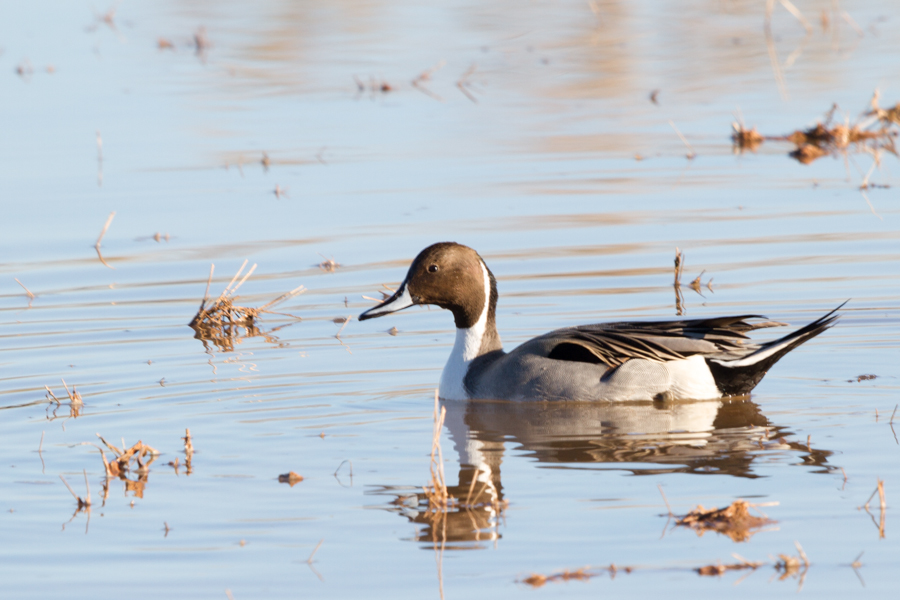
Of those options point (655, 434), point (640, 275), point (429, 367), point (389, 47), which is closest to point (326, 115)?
point (389, 47)

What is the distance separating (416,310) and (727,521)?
15.8 ft

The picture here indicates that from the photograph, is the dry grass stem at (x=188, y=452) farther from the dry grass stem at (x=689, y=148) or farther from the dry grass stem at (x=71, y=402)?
the dry grass stem at (x=689, y=148)

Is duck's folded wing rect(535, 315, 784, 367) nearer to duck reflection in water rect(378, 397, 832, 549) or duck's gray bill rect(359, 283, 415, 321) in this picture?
duck reflection in water rect(378, 397, 832, 549)

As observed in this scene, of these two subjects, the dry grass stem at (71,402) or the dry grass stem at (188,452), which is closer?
the dry grass stem at (188,452)

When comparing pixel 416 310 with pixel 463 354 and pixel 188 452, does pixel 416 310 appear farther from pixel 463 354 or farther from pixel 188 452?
pixel 188 452

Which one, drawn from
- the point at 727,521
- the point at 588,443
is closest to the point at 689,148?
the point at 588,443

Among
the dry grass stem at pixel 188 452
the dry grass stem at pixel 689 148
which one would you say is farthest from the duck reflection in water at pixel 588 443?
the dry grass stem at pixel 689 148

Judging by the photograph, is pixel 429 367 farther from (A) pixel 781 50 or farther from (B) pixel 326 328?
(A) pixel 781 50

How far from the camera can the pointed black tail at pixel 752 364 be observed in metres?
7.14

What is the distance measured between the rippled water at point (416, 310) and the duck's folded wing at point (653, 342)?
28 cm

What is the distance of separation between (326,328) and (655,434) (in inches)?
Result: 117

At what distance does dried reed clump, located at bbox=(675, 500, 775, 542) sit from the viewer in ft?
16.6

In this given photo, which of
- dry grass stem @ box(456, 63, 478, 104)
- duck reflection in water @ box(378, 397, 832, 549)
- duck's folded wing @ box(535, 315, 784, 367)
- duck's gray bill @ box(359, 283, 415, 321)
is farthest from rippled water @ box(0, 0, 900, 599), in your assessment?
duck's gray bill @ box(359, 283, 415, 321)

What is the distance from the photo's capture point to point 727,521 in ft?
16.7
